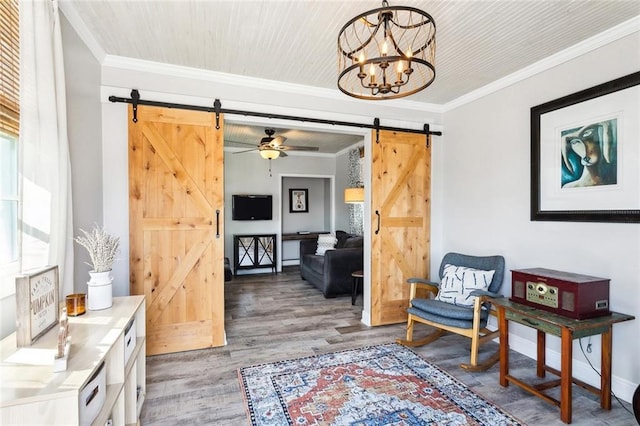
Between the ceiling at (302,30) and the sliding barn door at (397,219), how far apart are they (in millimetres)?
1019

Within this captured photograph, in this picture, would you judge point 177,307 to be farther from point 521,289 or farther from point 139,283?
point 521,289

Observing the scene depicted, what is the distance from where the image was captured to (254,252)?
6.82 m

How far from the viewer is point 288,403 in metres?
2.20

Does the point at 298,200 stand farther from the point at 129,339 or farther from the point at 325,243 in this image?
the point at 129,339

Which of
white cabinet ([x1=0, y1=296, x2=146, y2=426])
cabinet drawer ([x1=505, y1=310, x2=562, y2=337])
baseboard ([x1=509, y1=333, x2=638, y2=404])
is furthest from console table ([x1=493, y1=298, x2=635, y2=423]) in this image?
white cabinet ([x1=0, y1=296, x2=146, y2=426])

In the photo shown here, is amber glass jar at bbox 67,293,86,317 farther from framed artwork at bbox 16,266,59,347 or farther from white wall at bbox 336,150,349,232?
white wall at bbox 336,150,349,232

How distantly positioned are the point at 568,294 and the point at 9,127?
11.1 ft

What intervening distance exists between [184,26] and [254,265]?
5.14 metres

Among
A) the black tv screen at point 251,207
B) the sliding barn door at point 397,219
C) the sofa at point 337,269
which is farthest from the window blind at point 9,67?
the black tv screen at point 251,207

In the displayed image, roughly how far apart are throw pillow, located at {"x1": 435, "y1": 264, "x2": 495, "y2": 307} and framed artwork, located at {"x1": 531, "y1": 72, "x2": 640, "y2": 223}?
0.72 m

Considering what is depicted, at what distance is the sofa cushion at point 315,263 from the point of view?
522cm

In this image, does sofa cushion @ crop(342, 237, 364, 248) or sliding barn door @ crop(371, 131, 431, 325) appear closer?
sliding barn door @ crop(371, 131, 431, 325)

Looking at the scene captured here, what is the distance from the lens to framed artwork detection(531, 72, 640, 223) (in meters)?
2.21

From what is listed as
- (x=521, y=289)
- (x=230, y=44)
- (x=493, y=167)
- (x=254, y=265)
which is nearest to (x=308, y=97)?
(x=230, y=44)
